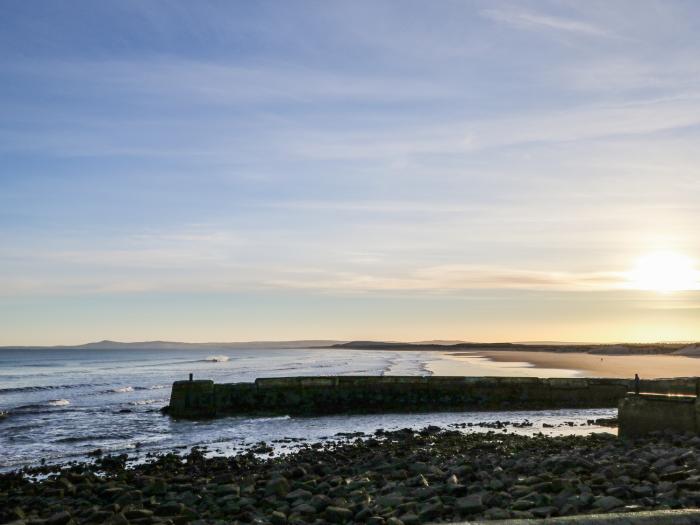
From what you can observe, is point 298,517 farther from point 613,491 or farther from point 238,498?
point 613,491

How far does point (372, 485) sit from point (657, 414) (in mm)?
7308

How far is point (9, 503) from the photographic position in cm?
1048

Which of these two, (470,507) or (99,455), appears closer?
(470,507)

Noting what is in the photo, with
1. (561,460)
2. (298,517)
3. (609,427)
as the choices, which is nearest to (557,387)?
(609,427)

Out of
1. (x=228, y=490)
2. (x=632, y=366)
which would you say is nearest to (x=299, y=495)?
(x=228, y=490)

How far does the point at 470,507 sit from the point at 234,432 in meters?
12.2

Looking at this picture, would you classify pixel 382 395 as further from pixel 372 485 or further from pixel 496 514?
pixel 496 514

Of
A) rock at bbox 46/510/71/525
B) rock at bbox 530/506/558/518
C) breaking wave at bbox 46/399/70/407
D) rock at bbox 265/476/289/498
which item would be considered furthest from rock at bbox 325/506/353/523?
breaking wave at bbox 46/399/70/407

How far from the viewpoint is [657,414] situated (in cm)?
1395

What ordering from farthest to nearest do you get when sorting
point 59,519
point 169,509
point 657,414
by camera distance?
1. point 657,414
2. point 169,509
3. point 59,519

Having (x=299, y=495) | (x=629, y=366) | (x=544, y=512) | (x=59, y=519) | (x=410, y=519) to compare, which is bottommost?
(x=59, y=519)

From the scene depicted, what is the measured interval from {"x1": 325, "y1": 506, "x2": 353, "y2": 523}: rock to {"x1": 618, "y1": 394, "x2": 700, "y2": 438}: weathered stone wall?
8.67m

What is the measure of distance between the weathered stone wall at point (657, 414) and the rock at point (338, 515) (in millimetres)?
8666

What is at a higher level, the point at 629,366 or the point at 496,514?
the point at 629,366
